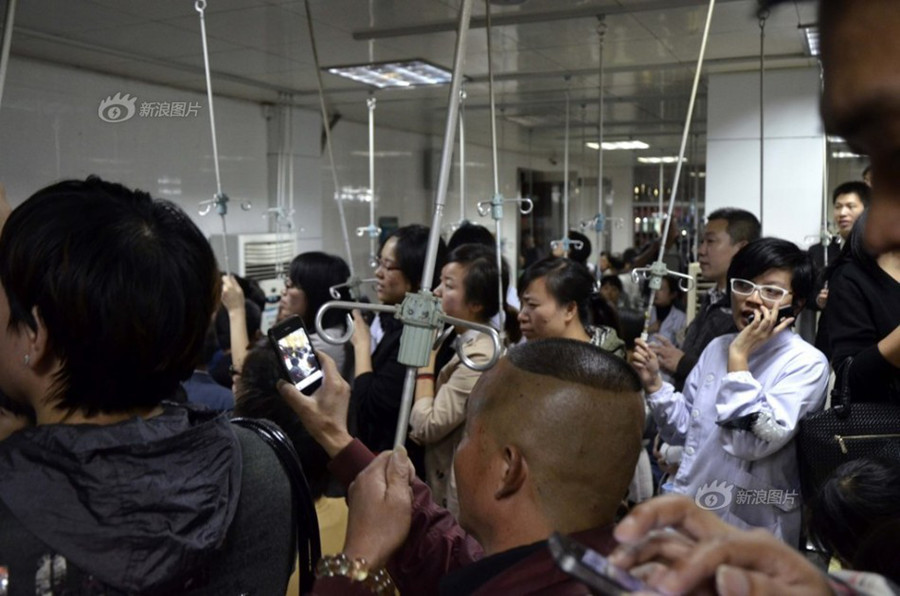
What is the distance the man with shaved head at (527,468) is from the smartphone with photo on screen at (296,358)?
23 cm

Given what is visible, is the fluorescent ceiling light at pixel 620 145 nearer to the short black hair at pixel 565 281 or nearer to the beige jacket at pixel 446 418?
the short black hair at pixel 565 281

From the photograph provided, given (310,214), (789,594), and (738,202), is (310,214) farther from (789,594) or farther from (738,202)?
(789,594)

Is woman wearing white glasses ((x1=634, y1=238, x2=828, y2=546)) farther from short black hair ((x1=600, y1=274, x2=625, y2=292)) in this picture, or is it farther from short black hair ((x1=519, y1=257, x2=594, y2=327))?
short black hair ((x1=600, y1=274, x2=625, y2=292))

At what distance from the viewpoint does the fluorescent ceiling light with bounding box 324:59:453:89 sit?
13.0 ft

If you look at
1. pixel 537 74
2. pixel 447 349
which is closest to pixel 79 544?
pixel 447 349

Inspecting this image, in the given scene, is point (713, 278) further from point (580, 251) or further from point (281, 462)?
point (580, 251)

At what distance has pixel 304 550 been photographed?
954 millimetres

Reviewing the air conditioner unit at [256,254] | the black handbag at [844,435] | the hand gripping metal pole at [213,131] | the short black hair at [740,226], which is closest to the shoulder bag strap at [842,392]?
the black handbag at [844,435]

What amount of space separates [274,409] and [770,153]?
3.92 metres

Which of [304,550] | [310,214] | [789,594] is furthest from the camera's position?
[310,214]

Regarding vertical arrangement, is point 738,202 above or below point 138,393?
above

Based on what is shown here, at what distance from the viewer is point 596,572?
15.8 inches

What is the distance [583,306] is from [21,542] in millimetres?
1668

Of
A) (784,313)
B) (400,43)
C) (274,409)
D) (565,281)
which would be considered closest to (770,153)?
(400,43)
